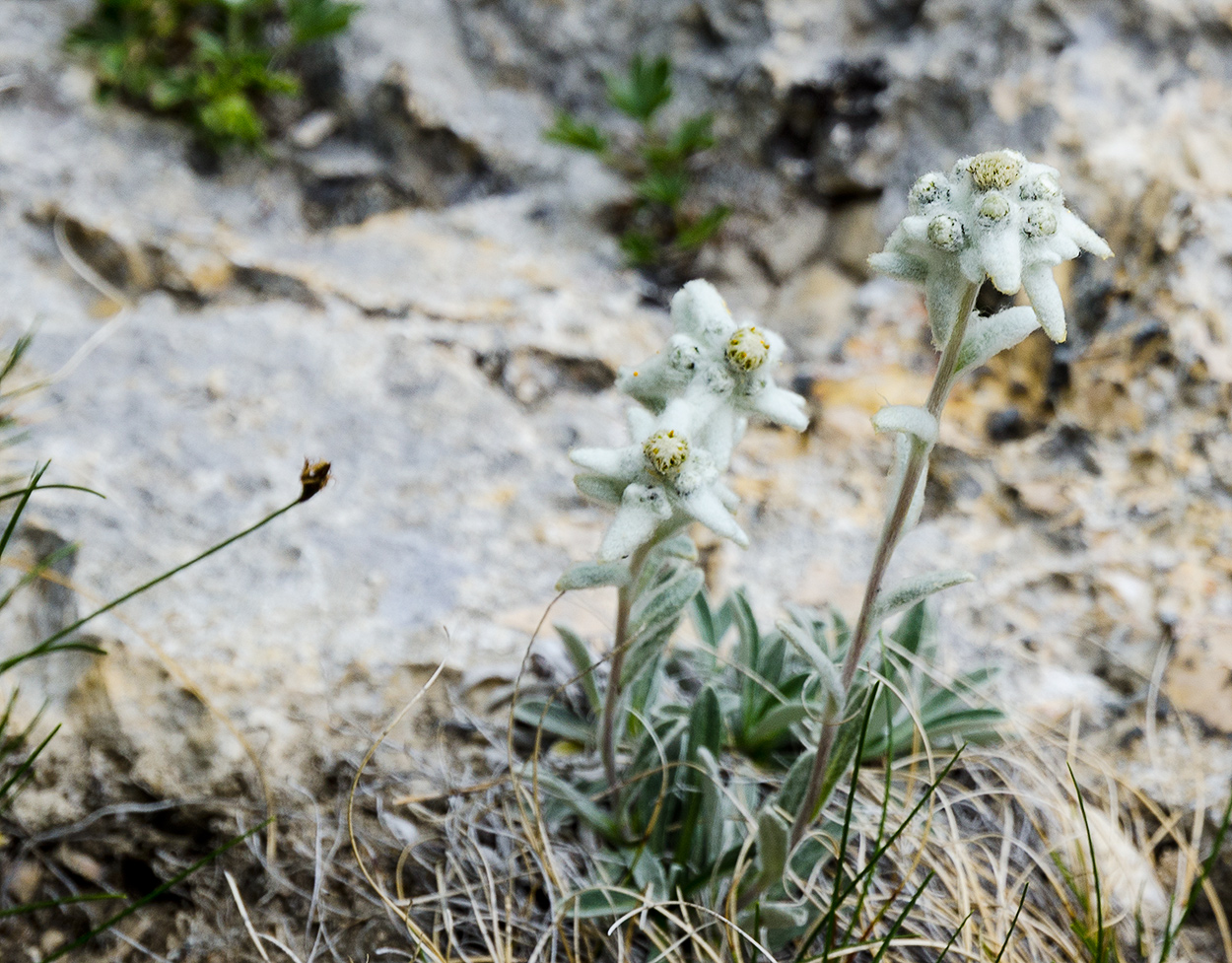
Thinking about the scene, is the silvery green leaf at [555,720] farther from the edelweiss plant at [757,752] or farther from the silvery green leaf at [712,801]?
the silvery green leaf at [712,801]

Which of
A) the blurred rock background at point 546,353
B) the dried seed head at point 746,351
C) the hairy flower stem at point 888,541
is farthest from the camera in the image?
the blurred rock background at point 546,353

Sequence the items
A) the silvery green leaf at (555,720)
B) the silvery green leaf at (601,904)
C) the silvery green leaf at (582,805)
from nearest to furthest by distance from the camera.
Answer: the silvery green leaf at (601,904) < the silvery green leaf at (582,805) < the silvery green leaf at (555,720)

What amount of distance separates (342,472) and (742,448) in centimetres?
111

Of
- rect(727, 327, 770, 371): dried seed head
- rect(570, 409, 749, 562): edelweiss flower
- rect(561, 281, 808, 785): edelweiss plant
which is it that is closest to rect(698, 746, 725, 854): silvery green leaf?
rect(561, 281, 808, 785): edelweiss plant

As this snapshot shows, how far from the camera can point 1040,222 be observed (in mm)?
1232

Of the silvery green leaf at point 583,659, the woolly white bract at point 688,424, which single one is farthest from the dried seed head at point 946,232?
the silvery green leaf at point 583,659

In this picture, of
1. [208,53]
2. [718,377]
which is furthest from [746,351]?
[208,53]

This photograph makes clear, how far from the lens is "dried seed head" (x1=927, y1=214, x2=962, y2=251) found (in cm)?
123

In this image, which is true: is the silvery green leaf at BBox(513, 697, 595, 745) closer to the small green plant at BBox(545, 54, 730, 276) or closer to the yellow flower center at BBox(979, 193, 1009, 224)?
the yellow flower center at BBox(979, 193, 1009, 224)

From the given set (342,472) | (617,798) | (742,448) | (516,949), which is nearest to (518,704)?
(617,798)

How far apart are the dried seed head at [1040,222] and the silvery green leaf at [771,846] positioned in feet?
3.08

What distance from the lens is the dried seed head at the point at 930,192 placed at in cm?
129

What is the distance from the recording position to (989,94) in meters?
3.00

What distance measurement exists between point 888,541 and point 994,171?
0.53 metres
